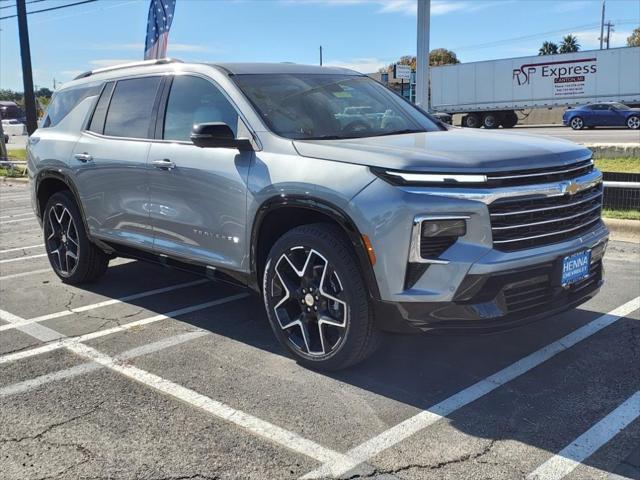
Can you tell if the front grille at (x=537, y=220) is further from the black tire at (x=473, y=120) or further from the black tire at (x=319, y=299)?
the black tire at (x=473, y=120)

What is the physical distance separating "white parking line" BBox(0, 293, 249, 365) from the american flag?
8.55m

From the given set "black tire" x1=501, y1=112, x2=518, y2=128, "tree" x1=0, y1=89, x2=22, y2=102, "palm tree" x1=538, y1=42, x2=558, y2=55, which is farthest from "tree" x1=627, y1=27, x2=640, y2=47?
"tree" x1=0, y1=89, x2=22, y2=102

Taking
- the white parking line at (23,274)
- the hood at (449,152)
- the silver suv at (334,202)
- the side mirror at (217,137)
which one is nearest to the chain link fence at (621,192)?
the silver suv at (334,202)

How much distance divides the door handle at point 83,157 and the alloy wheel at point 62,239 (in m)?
0.59

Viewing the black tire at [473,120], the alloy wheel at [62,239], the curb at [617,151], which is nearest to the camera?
the alloy wheel at [62,239]

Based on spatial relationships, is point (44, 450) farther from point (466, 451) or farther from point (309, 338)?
point (466, 451)

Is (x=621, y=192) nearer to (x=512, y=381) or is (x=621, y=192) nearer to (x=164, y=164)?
(x=512, y=381)

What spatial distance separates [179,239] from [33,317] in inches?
62.7

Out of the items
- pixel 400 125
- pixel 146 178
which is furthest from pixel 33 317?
pixel 400 125

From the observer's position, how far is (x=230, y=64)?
16.1 feet

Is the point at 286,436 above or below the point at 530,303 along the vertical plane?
below

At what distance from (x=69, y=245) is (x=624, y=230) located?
6134mm

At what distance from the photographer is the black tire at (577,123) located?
3216 cm

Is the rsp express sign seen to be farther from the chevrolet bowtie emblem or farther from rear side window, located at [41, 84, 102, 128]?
the chevrolet bowtie emblem
